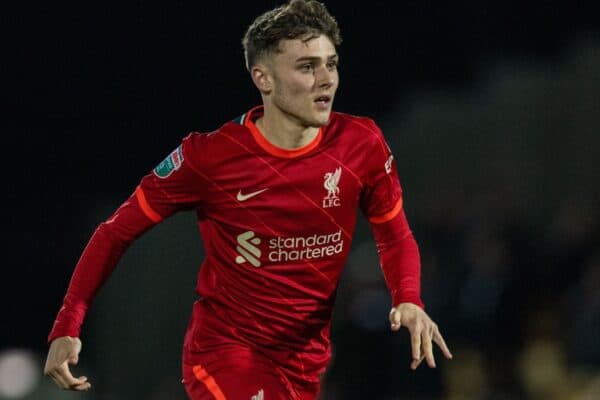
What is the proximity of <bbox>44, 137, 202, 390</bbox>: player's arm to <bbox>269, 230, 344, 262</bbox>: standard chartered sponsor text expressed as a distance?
32 cm

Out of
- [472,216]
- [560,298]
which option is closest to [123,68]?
[472,216]

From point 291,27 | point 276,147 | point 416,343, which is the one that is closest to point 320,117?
point 276,147

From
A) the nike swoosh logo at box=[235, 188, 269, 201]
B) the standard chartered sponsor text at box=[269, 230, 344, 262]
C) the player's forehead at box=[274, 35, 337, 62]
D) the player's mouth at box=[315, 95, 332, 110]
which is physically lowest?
the standard chartered sponsor text at box=[269, 230, 344, 262]

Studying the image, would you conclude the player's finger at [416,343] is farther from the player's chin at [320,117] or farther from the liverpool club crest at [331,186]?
the player's chin at [320,117]

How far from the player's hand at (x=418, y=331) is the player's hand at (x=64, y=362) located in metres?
1.03

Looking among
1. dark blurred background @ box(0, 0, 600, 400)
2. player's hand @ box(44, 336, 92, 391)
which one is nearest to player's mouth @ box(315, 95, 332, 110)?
player's hand @ box(44, 336, 92, 391)

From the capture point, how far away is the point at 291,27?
153 inches

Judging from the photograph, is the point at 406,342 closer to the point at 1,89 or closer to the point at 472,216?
the point at 472,216

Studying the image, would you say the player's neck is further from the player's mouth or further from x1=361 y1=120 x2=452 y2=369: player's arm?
x1=361 y1=120 x2=452 y2=369: player's arm

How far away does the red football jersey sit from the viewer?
3.91m

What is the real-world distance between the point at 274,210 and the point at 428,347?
28.3 inches

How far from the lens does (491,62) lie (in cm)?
795

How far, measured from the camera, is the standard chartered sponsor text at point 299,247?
3.92 m

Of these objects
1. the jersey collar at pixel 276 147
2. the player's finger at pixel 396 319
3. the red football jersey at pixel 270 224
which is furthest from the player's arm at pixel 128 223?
the player's finger at pixel 396 319
